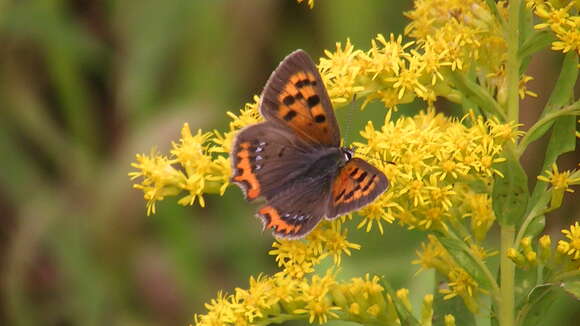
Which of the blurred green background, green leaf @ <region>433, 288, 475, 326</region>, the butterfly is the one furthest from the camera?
the blurred green background

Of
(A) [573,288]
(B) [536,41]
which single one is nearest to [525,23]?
(B) [536,41]

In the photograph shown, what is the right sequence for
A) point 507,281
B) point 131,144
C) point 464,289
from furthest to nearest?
point 131,144, point 464,289, point 507,281

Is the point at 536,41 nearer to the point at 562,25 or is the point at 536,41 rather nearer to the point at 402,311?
the point at 562,25

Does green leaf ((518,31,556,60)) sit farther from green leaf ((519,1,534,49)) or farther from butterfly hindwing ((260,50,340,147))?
butterfly hindwing ((260,50,340,147))

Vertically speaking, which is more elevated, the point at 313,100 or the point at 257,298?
the point at 313,100

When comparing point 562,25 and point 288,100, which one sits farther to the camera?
point 288,100

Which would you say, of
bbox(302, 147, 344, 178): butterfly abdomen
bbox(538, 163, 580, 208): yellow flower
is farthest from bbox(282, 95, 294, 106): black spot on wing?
bbox(538, 163, 580, 208): yellow flower
